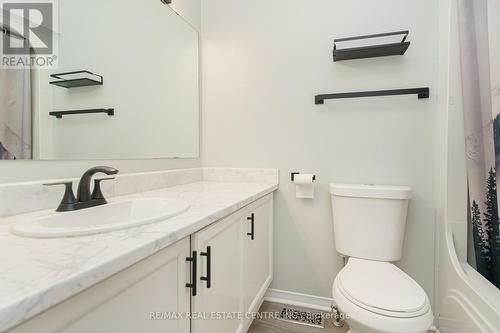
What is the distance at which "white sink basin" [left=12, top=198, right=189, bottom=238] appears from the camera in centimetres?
61

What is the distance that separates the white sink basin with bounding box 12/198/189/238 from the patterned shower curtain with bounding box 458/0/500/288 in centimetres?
119

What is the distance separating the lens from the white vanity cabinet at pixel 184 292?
461 mm

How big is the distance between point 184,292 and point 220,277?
0.24m

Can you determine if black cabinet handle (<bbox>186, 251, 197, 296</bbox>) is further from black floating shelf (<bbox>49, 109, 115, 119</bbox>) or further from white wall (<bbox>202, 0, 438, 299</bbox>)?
white wall (<bbox>202, 0, 438, 299</bbox>)

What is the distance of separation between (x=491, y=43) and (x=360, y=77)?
0.65 metres

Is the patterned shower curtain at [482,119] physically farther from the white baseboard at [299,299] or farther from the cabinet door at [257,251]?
the cabinet door at [257,251]

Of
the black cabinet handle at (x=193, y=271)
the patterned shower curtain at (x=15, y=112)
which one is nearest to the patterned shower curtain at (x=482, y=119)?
the black cabinet handle at (x=193, y=271)

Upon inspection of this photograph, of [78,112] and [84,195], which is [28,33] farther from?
[84,195]

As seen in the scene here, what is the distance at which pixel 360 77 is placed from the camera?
155cm

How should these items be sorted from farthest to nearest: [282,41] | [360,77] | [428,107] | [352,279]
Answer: [282,41] < [360,77] < [428,107] < [352,279]

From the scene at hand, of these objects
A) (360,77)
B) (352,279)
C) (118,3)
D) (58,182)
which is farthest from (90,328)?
(360,77)

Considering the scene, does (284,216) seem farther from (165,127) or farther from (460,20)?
(460,20)

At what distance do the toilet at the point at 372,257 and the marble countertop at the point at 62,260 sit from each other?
73cm

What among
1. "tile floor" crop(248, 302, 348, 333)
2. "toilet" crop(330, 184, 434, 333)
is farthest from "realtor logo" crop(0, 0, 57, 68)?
"tile floor" crop(248, 302, 348, 333)
